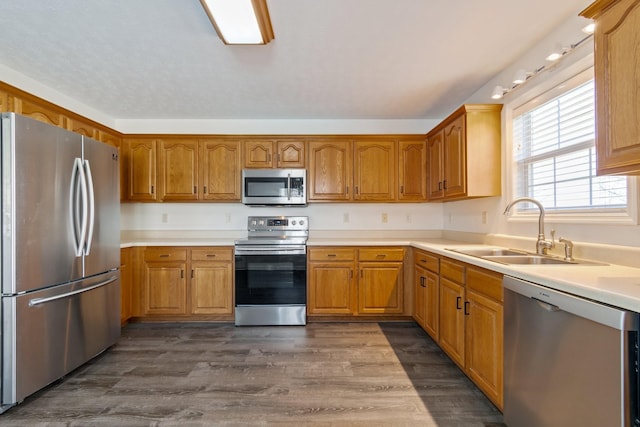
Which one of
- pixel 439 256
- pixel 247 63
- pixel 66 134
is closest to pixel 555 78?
pixel 439 256

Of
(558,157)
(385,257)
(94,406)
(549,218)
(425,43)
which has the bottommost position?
(94,406)

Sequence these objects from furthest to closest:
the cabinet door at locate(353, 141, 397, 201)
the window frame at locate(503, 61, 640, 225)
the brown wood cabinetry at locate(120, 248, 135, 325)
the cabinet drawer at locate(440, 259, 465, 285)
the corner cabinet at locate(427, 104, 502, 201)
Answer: the cabinet door at locate(353, 141, 397, 201) < the brown wood cabinetry at locate(120, 248, 135, 325) < the corner cabinet at locate(427, 104, 502, 201) < the cabinet drawer at locate(440, 259, 465, 285) < the window frame at locate(503, 61, 640, 225)

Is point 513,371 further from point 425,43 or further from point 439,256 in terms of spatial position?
point 425,43

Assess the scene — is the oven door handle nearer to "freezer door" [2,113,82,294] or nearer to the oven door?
the oven door

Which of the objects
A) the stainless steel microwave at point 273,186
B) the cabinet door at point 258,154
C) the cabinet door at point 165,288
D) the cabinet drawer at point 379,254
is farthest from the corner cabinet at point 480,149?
the cabinet door at point 165,288

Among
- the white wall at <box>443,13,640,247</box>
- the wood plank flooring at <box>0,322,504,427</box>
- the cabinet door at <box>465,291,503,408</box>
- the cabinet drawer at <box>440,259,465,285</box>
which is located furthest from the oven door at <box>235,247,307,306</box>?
the white wall at <box>443,13,640,247</box>

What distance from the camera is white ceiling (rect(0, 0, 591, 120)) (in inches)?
72.3

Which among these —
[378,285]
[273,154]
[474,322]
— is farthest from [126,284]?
[474,322]

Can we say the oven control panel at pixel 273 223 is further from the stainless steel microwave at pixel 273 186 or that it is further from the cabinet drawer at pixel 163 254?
the cabinet drawer at pixel 163 254

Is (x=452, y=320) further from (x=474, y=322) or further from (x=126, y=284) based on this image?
(x=126, y=284)

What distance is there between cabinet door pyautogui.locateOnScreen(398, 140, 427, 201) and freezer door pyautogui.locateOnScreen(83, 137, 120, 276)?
2.92m

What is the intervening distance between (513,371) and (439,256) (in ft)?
3.69

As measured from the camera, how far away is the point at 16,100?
237 cm

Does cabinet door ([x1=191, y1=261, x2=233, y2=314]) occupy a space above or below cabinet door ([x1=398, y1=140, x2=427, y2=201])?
below
